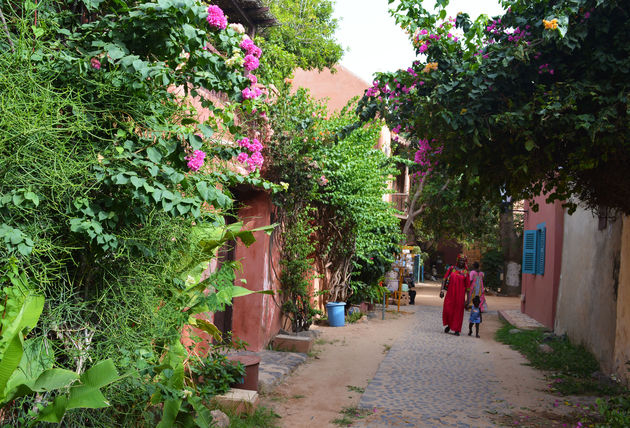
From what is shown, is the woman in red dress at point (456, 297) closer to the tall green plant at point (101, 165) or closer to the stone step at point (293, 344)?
the stone step at point (293, 344)

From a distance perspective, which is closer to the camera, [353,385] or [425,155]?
[425,155]

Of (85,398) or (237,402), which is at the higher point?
(85,398)

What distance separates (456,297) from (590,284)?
340 centimetres

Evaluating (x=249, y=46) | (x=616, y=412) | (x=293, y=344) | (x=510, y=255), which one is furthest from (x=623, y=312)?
(x=510, y=255)

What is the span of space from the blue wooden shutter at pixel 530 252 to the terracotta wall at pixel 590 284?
2.73 metres

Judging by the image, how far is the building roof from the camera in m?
6.93

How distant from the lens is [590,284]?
959 cm

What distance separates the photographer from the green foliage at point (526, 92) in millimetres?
5094

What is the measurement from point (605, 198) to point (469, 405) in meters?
3.07

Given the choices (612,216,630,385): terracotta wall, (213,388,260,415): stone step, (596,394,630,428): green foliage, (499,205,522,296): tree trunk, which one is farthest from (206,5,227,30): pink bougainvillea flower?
(499,205,522,296): tree trunk

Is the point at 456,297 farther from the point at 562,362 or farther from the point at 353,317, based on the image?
the point at 562,362

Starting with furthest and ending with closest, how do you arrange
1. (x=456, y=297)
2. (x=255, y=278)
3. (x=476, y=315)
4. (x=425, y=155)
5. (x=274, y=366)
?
(x=456, y=297), (x=476, y=315), (x=255, y=278), (x=274, y=366), (x=425, y=155)

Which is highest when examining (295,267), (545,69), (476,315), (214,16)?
(545,69)

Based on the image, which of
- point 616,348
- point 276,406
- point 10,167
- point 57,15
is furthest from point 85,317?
point 616,348
